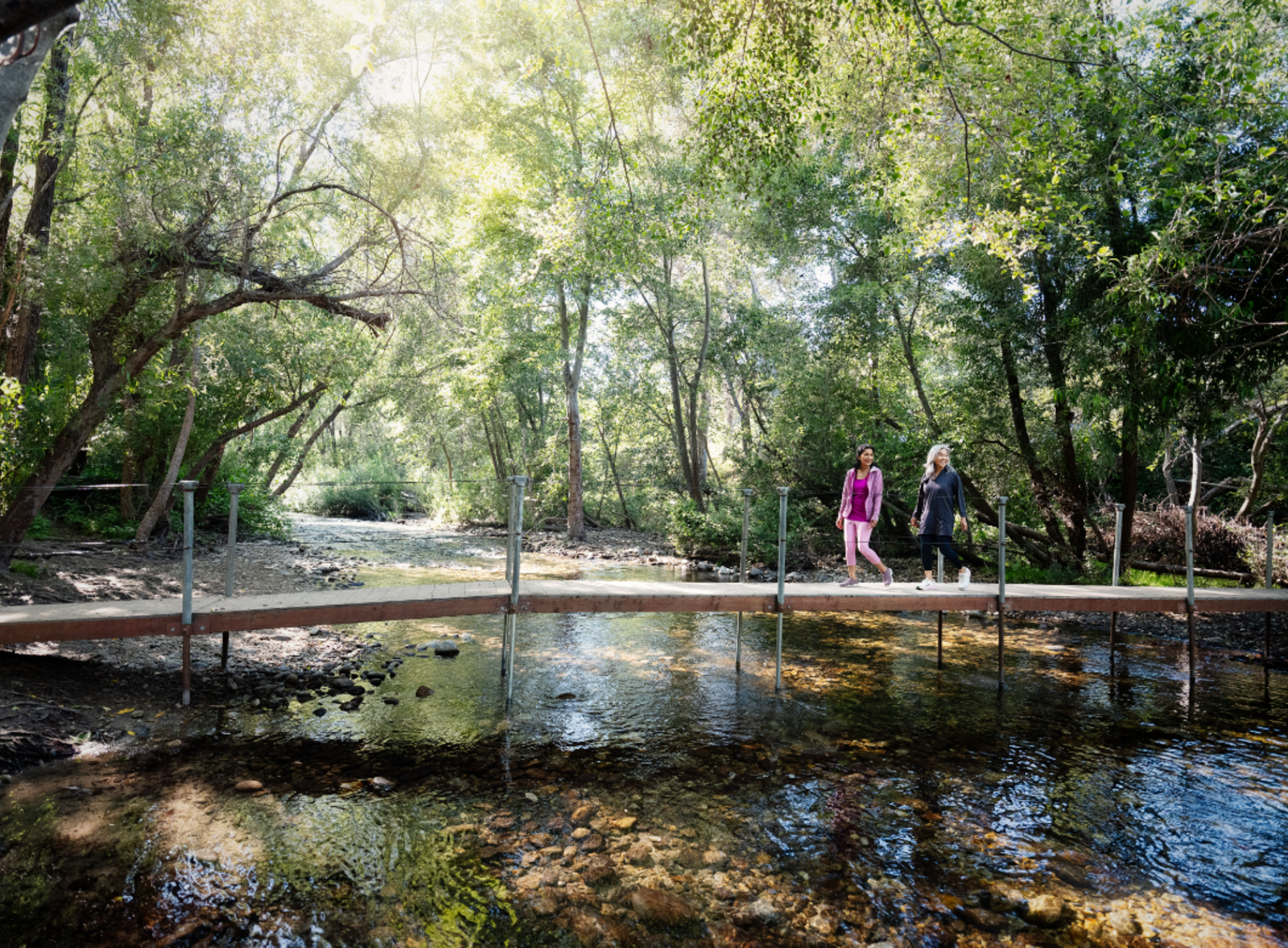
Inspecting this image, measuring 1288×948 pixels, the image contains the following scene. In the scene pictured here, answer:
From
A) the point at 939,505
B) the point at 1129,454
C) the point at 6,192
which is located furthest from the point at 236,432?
the point at 1129,454

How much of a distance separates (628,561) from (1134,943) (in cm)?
1606

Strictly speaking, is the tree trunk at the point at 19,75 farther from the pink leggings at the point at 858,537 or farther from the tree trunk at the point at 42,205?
the pink leggings at the point at 858,537

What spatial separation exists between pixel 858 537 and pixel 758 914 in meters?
5.51

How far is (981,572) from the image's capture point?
15133 mm

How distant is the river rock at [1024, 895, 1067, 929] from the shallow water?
3.1 inches

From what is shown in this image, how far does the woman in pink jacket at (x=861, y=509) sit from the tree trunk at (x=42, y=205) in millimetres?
10673

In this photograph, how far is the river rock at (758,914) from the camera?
3.62m

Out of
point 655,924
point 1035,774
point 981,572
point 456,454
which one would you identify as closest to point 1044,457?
point 981,572

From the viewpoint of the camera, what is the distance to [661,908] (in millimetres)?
3711

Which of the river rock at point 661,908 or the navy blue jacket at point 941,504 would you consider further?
the navy blue jacket at point 941,504

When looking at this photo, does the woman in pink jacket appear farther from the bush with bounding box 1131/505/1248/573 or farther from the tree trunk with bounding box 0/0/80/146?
the bush with bounding box 1131/505/1248/573

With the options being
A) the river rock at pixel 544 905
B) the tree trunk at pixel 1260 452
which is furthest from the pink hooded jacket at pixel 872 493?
the tree trunk at pixel 1260 452

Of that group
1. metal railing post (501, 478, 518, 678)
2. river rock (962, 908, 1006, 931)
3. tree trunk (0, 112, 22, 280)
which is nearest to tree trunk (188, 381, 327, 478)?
tree trunk (0, 112, 22, 280)

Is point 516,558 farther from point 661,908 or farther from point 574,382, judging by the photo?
point 574,382
